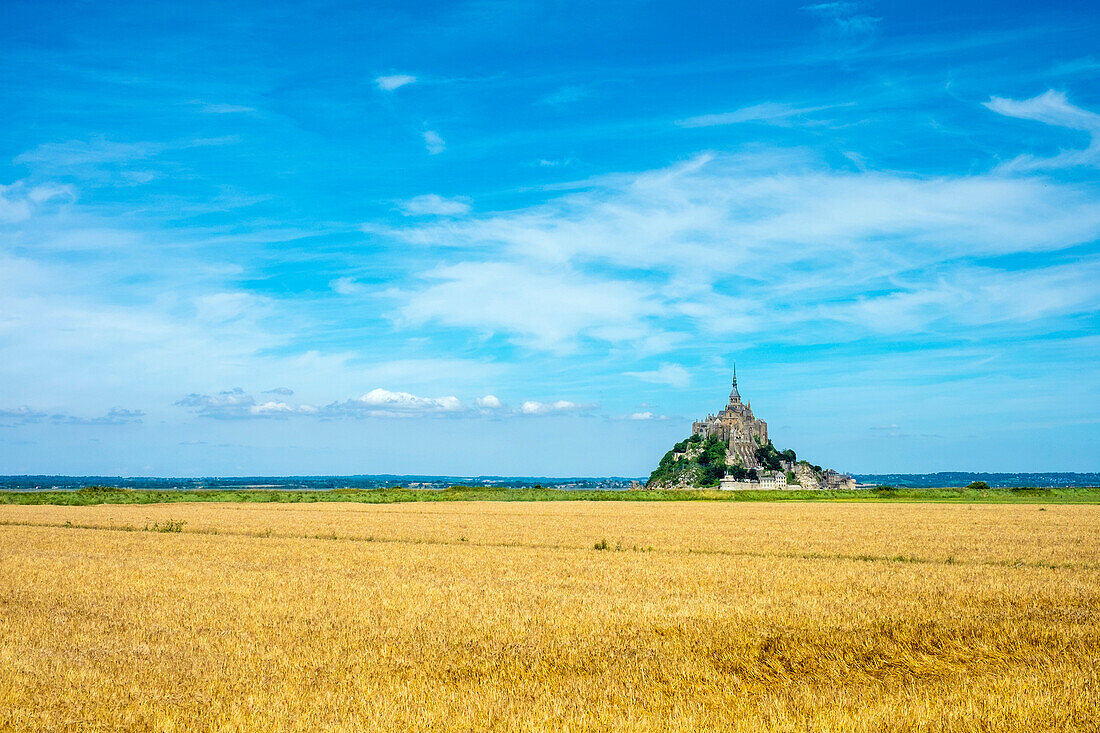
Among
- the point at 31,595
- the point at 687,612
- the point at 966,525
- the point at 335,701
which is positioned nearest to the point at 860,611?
the point at 687,612

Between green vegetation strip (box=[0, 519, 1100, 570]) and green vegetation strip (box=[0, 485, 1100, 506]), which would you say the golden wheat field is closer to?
green vegetation strip (box=[0, 519, 1100, 570])

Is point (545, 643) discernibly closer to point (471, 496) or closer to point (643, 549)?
point (643, 549)

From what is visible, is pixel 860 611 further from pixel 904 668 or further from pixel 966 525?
pixel 966 525

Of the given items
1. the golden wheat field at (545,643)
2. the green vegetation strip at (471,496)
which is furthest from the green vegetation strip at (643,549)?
the green vegetation strip at (471,496)

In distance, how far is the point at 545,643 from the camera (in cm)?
1259

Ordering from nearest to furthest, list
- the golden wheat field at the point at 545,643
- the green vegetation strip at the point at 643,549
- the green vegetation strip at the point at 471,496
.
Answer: the golden wheat field at the point at 545,643 < the green vegetation strip at the point at 643,549 < the green vegetation strip at the point at 471,496

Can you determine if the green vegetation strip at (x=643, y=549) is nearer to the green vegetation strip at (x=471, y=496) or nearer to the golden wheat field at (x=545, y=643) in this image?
the golden wheat field at (x=545, y=643)

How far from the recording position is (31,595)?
17.4 metres

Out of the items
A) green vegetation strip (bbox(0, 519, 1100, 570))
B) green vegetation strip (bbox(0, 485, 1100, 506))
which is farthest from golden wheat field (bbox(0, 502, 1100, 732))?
green vegetation strip (bbox(0, 485, 1100, 506))

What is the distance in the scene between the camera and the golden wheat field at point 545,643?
928 centimetres

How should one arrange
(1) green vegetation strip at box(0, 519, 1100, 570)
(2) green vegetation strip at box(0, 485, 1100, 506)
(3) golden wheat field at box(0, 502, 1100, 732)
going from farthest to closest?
(2) green vegetation strip at box(0, 485, 1100, 506) → (1) green vegetation strip at box(0, 519, 1100, 570) → (3) golden wheat field at box(0, 502, 1100, 732)

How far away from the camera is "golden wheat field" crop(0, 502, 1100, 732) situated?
365 inches

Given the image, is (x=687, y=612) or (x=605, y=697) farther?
(x=687, y=612)

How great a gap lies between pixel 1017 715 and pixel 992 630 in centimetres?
547
